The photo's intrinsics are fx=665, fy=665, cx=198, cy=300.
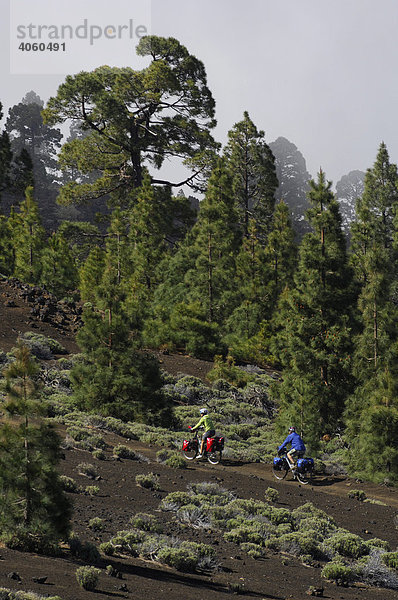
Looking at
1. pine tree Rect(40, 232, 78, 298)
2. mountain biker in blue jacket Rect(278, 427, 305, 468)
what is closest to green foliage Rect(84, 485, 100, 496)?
mountain biker in blue jacket Rect(278, 427, 305, 468)

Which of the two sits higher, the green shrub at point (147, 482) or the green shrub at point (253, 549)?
the green shrub at point (147, 482)

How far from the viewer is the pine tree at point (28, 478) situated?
876 cm

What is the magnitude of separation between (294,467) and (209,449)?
2412 millimetres

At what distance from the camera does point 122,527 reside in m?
11.1

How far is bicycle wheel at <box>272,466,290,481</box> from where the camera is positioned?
18.5m

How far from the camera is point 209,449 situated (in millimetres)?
18750

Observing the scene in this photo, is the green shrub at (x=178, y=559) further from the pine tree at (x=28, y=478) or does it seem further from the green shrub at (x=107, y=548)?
the pine tree at (x=28, y=478)

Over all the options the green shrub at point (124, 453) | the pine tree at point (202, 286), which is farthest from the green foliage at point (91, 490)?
the pine tree at point (202, 286)

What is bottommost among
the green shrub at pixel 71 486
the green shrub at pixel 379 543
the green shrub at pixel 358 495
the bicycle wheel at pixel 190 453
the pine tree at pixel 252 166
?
the green shrub at pixel 358 495

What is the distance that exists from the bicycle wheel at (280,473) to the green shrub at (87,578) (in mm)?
11130

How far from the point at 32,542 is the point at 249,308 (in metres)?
29.8

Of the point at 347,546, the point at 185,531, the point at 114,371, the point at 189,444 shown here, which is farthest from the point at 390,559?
the point at 114,371

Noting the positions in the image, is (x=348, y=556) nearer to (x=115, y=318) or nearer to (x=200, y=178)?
(x=115, y=318)

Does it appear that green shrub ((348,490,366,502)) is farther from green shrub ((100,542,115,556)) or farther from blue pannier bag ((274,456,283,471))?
green shrub ((100,542,115,556))
